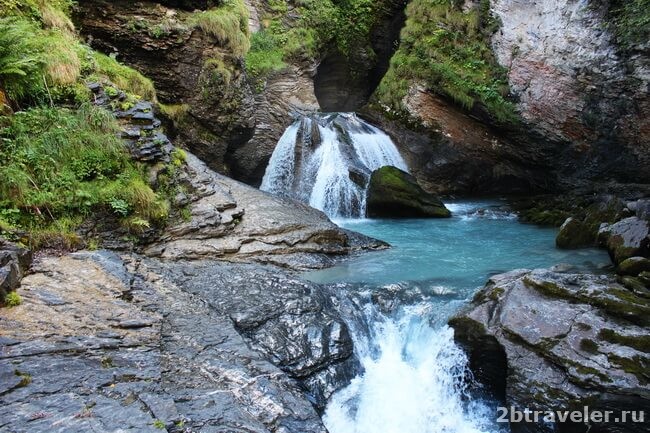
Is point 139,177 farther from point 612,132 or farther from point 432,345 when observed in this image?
point 612,132

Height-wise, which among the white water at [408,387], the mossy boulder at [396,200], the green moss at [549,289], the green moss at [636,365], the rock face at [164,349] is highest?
the mossy boulder at [396,200]

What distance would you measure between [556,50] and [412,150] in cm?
559

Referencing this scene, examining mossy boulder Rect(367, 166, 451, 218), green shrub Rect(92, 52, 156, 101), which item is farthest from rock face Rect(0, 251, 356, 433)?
mossy boulder Rect(367, 166, 451, 218)

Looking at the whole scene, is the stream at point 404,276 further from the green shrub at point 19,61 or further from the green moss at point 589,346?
the green shrub at point 19,61

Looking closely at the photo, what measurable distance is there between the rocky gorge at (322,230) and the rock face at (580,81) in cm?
6

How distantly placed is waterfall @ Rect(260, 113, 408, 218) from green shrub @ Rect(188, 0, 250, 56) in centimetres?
332

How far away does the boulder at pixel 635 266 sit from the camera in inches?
242

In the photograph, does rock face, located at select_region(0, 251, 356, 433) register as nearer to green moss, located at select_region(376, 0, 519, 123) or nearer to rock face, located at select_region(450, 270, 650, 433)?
rock face, located at select_region(450, 270, 650, 433)

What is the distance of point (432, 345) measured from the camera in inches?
233

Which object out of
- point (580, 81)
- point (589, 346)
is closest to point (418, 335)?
point (589, 346)

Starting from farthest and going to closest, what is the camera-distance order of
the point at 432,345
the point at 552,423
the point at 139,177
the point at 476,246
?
1. the point at 476,246
2. the point at 139,177
3. the point at 432,345
4. the point at 552,423

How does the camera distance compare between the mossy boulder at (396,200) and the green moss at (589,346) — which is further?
the mossy boulder at (396,200)

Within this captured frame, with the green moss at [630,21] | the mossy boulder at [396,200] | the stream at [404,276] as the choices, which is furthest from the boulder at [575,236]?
the green moss at [630,21]

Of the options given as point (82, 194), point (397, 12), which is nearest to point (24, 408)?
point (82, 194)
